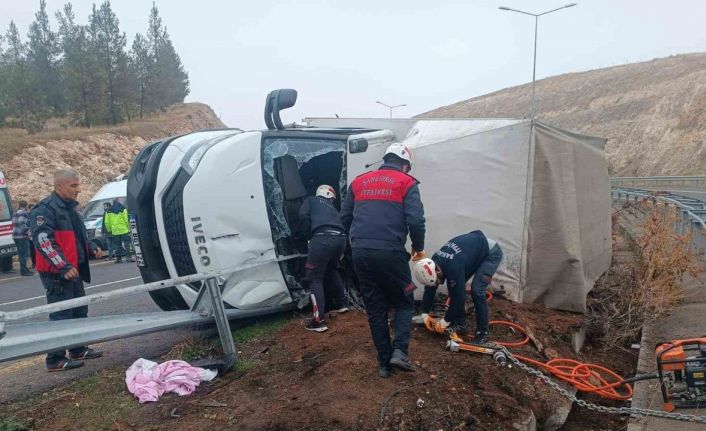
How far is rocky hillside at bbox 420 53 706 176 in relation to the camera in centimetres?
3844

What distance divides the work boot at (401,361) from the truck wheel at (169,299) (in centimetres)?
251

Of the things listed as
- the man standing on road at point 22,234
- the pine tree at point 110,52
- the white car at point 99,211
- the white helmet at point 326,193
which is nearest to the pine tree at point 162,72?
the pine tree at point 110,52

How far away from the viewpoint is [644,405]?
4473 mm

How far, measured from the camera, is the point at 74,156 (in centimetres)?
3080

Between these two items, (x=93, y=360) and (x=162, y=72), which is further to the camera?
(x=162, y=72)

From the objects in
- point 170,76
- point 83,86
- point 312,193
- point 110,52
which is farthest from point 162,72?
point 312,193

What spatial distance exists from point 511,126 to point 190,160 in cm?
328

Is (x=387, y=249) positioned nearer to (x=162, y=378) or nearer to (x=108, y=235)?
(x=162, y=378)

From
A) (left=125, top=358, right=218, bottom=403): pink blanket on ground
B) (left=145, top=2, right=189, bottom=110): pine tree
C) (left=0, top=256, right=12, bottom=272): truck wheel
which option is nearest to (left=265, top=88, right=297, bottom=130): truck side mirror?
(left=125, top=358, right=218, bottom=403): pink blanket on ground

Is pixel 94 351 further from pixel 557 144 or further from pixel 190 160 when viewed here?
pixel 557 144

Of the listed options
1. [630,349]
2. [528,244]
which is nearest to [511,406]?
[528,244]

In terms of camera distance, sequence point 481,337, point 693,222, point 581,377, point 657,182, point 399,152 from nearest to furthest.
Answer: point 399,152
point 581,377
point 481,337
point 693,222
point 657,182

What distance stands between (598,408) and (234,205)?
11.6 ft

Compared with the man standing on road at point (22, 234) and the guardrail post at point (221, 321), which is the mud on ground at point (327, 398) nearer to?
the guardrail post at point (221, 321)
